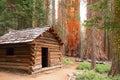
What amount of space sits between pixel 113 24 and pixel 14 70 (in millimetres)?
8828

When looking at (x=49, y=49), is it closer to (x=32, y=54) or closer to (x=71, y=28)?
(x=32, y=54)

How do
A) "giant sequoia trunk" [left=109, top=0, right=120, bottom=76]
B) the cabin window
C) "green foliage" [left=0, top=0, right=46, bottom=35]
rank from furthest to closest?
1. "green foliage" [left=0, top=0, right=46, bottom=35]
2. the cabin window
3. "giant sequoia trunk" [left=109, top=0, right=120, bottom=76]

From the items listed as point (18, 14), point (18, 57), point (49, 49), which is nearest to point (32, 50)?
point (18, 57)

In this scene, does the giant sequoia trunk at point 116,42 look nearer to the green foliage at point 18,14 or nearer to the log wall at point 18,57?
the log wall at point 18,57

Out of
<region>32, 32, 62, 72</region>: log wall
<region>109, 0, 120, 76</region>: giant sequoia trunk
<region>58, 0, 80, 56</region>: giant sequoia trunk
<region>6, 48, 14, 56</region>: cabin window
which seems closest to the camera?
<region>109, 0, 120, 76</region>: giant sequoia trunk

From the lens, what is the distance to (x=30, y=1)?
76.0 ft

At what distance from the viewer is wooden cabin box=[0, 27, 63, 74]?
46.8 ft

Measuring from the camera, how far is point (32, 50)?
14180mm

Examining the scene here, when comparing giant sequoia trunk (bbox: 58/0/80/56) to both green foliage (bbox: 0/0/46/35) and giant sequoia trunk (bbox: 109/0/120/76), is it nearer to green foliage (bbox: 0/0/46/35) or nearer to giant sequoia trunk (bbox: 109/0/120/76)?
green foliage (bbox: 0/0/46/35)

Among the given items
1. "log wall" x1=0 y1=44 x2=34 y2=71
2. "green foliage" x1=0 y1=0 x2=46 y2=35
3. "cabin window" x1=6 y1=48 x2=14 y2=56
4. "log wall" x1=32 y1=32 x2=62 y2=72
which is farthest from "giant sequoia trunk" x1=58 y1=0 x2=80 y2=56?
"log wall" x1=0 y1=44 x2=34 y2=71

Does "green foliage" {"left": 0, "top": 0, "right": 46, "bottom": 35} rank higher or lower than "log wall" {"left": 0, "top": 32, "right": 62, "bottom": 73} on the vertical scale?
higher

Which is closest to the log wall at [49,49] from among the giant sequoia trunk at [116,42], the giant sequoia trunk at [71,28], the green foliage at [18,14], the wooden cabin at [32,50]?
the wooden cabin at [32,50]

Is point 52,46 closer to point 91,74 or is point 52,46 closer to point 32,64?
point 32,64

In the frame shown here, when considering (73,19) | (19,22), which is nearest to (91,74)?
(19,22)
